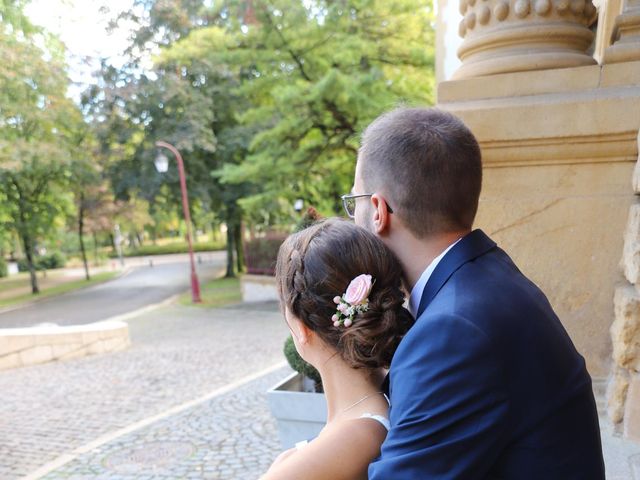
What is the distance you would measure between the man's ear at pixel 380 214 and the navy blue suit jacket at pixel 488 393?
0.23m

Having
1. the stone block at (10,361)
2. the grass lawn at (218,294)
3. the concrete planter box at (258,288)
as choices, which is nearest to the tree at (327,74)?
the concrete planter box at (258,288)

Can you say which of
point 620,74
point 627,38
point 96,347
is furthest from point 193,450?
point 96,347

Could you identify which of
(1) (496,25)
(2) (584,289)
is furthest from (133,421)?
(1) (496,25)

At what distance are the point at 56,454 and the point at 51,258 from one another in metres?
36.6

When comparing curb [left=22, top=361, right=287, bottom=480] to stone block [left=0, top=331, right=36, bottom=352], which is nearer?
curb [left=22, top=361, right=287, bottom=480]

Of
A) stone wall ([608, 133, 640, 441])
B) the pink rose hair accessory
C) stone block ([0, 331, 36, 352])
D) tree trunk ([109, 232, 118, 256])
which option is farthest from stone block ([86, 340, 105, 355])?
tree trunk ([109, 232, 118, 256])

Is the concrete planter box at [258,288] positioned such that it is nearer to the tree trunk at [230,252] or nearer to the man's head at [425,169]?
the tree trunk at [230,252]

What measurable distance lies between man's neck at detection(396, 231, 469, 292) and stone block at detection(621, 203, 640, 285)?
1.46 metres

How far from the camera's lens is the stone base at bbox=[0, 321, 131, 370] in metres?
7.62

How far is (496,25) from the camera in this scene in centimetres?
267

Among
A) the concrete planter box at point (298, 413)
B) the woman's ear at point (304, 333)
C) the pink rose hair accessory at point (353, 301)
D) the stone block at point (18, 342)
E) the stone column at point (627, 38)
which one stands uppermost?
the stone column at point (627, 38)

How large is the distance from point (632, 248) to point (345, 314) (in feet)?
5.67

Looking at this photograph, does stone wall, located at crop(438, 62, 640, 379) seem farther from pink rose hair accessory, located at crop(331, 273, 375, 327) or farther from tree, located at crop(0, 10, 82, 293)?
tree, located at crop(0, 10, 82, 293)

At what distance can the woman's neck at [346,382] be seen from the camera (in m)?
1.38
